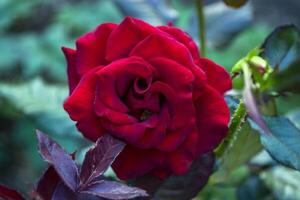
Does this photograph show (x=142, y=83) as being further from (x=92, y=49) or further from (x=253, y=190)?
(x=253, y=190)

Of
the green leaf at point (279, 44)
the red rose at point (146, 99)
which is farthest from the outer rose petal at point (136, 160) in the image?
the green leaf at point (279, 44)

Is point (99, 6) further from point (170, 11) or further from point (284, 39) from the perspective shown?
point (284, 39)

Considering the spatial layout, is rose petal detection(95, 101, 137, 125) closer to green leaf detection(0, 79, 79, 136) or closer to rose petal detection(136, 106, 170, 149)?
rose petal detection(136, 106, 170, 149)

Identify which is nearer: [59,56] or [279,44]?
[279,44]

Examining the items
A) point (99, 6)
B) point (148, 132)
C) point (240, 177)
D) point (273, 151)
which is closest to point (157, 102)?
point (148, 132)

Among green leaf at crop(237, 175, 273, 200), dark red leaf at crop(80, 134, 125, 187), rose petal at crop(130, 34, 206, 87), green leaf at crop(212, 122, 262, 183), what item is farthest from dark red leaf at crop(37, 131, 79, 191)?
green leaf at crop(237, 175, 273, 200)

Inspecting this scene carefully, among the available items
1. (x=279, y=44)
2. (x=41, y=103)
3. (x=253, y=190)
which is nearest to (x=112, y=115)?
(x=279, y=44)
